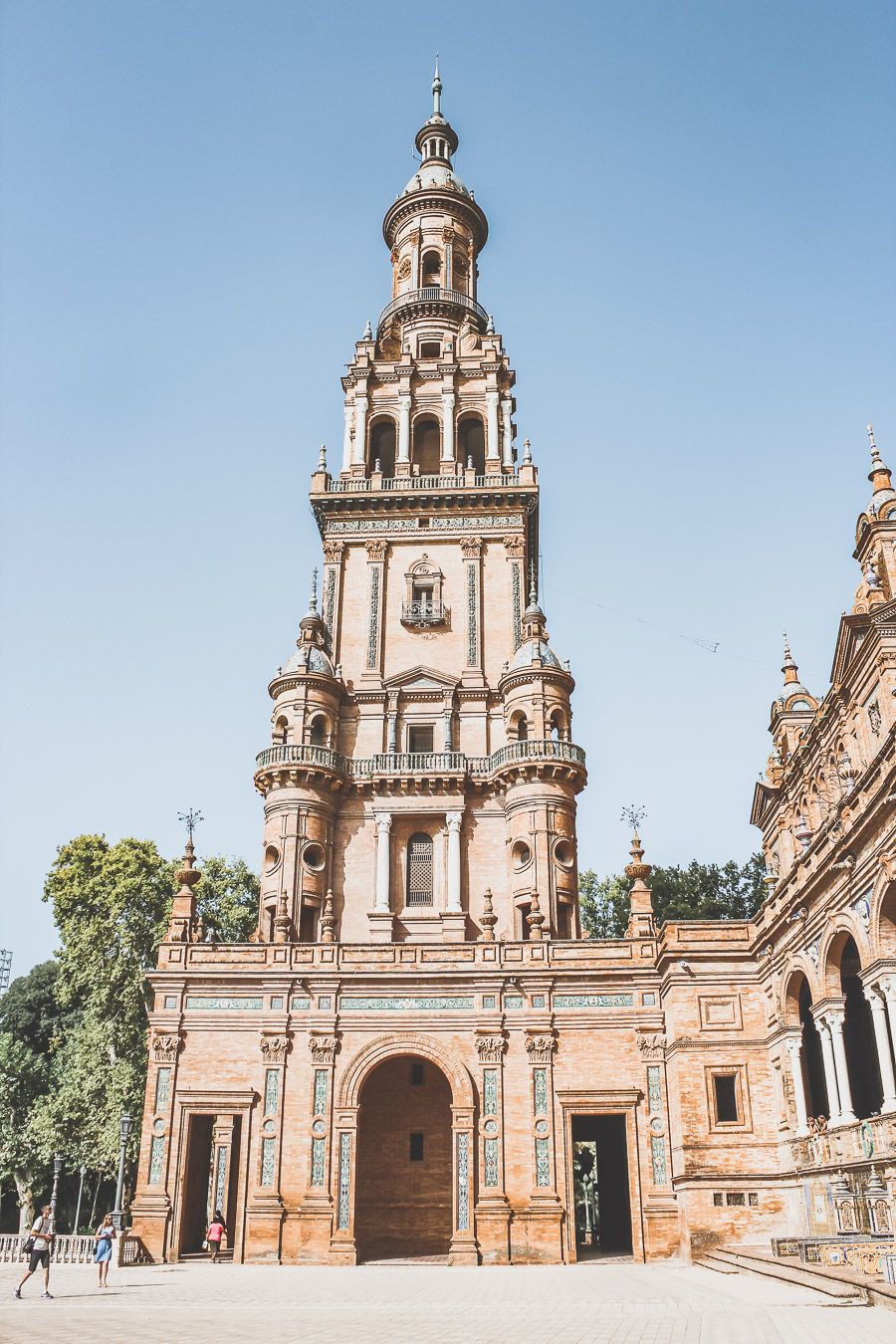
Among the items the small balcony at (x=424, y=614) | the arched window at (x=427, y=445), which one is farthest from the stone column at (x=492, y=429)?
the small balcony at (x=424, y=614)

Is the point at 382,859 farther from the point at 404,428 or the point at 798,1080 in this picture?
the point at 404,428

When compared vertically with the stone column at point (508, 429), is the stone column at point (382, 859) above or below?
below

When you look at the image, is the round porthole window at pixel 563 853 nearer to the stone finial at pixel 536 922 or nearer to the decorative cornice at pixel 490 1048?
the stone finial at pixel 536 922

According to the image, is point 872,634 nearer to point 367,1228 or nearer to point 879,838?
point 879,838

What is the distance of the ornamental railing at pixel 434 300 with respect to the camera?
2103 inches

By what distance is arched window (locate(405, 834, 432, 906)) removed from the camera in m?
40.5

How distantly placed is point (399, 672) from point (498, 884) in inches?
357

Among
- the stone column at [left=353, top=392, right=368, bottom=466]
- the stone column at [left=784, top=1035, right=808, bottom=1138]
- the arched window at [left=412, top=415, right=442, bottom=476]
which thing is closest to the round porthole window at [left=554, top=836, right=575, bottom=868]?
the stone column at [left=784, top=1035, right=808, bottom=1138]

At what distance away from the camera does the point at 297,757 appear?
132 feet

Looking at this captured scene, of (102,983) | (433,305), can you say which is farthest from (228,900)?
(433,305)

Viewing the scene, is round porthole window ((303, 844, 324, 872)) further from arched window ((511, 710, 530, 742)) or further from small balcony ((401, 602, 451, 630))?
small balcony ((401, 602, 451, 630))

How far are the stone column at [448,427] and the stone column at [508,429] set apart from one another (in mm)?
2271

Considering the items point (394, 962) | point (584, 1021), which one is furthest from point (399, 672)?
point (584, 1021)

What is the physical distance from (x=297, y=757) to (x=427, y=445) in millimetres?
18277
